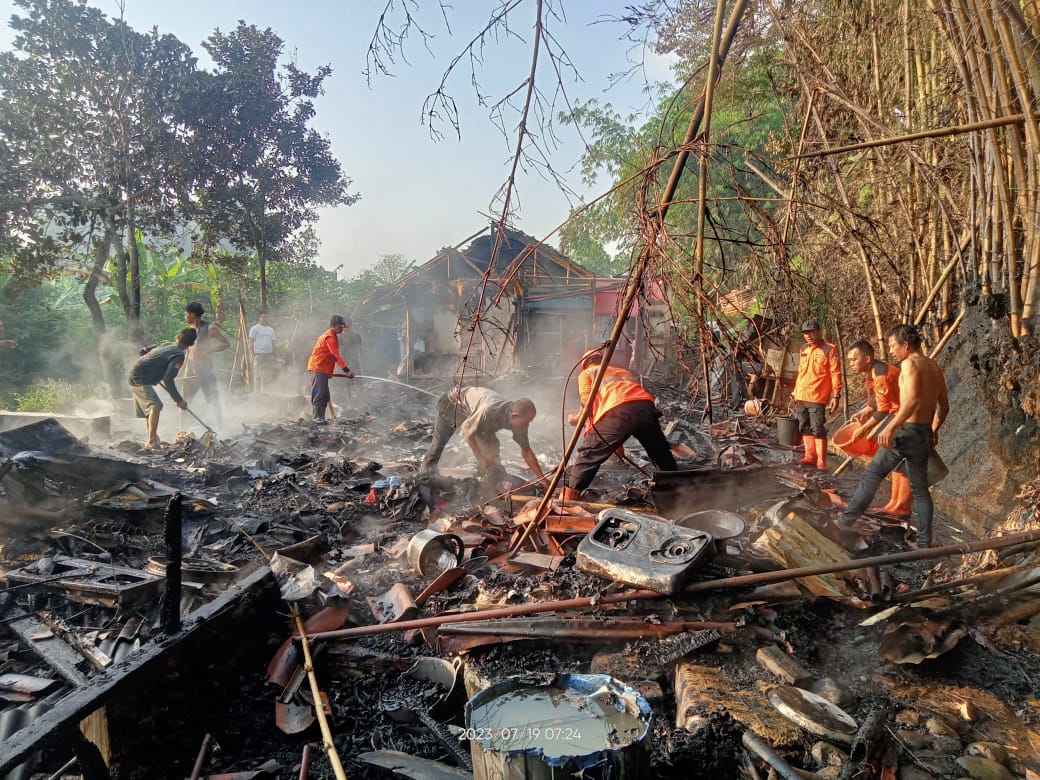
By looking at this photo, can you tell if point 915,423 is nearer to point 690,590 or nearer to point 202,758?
point 690,590

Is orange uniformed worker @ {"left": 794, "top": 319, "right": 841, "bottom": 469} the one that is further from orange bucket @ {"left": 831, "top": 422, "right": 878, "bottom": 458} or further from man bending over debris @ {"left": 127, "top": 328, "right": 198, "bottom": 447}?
man bending over debris @ {"left": 127, "top": 328, "right": 198, "bottom": 447}

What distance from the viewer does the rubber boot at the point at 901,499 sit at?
567cm

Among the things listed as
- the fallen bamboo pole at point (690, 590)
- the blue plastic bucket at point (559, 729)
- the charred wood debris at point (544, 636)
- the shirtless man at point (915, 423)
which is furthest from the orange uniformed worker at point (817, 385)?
the blue plastic bucket at point (559, 729)

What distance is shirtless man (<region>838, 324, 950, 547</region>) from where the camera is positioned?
185 inches

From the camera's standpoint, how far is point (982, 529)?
207 inches

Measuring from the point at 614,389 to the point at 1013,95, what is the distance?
3826mm

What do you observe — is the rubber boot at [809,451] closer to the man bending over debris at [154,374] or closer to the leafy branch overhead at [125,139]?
the man bending over debris at [154,374]

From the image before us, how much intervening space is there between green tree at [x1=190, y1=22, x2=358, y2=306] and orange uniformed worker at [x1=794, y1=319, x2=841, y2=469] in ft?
45.2

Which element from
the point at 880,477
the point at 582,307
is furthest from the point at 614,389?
the point at 582,307

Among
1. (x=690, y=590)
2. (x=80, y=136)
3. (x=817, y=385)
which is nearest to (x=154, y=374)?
(x=80, y=136)

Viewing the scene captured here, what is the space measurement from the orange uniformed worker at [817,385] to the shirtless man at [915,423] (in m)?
2.34

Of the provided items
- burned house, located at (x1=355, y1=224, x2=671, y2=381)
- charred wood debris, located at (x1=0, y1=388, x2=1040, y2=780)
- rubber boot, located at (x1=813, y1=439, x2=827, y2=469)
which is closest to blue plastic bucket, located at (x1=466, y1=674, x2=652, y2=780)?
charred wood debris, located at (x1=0, y1=388, x2=1040, y2=780)

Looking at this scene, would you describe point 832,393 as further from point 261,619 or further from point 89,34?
point 89,34

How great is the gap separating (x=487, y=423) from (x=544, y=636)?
10.3ft
